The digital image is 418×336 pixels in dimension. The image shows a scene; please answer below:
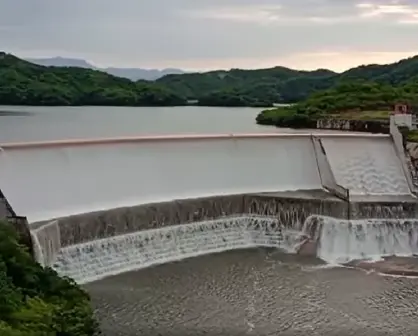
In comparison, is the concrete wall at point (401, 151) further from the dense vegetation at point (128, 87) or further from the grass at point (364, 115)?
the dense vegetation at point (128, 87)

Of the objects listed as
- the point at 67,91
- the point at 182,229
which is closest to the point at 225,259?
the point at 182,229

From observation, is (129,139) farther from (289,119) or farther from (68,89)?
(68,89)

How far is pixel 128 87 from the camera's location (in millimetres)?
61031

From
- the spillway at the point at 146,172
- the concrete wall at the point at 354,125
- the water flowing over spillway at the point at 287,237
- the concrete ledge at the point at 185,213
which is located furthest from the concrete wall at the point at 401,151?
the concrete ledge at the point at 185,213

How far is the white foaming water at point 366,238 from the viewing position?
1451cm

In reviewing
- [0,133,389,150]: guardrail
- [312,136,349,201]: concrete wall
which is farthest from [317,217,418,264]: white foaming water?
[0,133,389,150]: guardrail

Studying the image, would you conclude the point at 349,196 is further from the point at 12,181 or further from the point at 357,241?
the point at 12,181

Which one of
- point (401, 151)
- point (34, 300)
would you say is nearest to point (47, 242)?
point (34, 300)

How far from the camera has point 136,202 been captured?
14242 mm

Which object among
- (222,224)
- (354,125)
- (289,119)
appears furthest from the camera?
(289,119)

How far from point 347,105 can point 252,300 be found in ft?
64.4

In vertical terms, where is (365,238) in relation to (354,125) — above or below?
below

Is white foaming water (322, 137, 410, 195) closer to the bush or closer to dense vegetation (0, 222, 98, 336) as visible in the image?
dense vegetation (0, 222, 98, 336)

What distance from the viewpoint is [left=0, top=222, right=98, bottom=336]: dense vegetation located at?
8.26 metres
